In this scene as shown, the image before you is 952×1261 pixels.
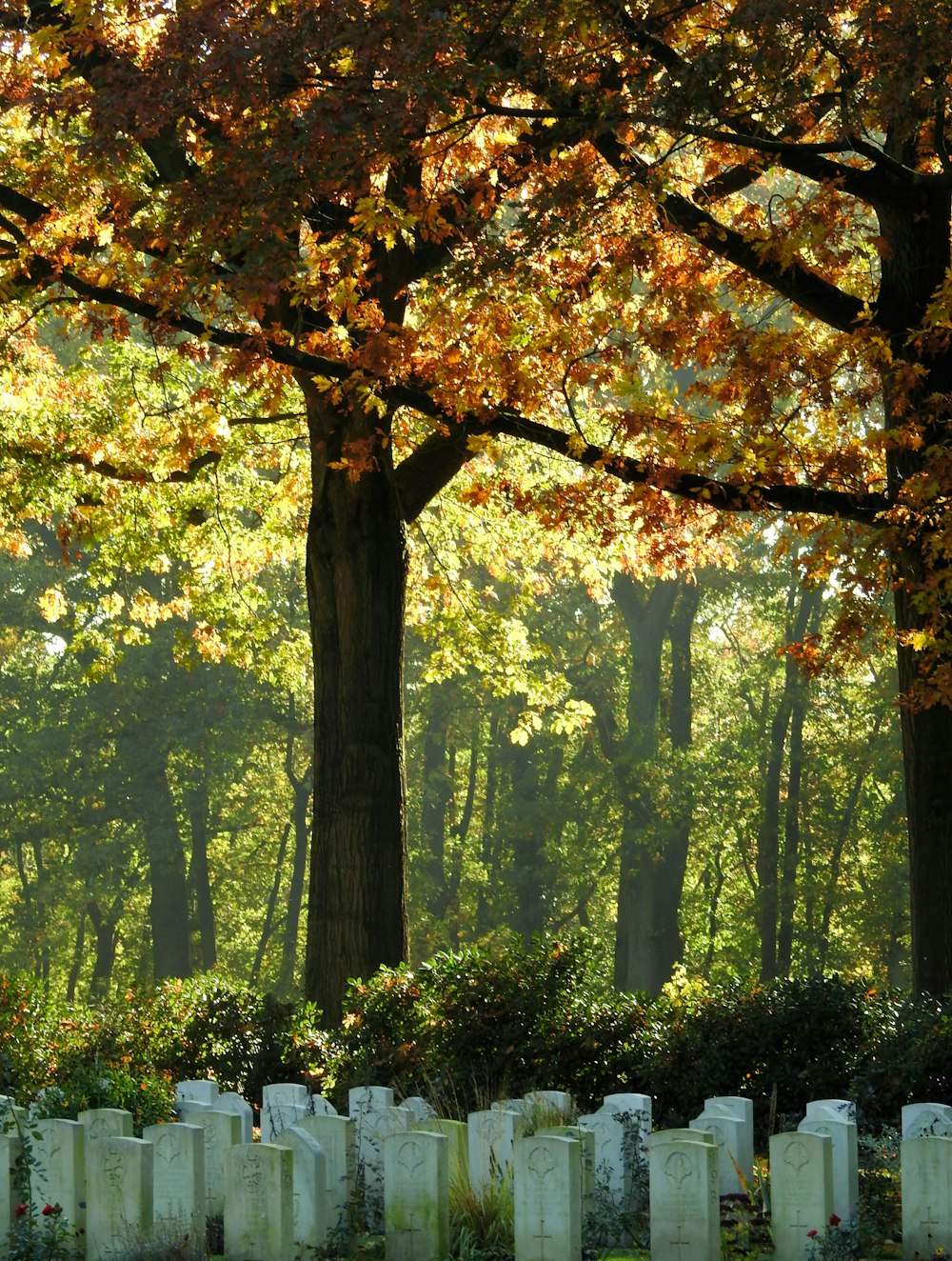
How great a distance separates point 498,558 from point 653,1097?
11480mm

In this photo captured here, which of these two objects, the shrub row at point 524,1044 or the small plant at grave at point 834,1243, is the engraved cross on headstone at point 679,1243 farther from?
the shrub row at point 524,1044

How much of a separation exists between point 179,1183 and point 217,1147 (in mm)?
658

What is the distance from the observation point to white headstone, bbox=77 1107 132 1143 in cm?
658

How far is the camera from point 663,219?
404 inches

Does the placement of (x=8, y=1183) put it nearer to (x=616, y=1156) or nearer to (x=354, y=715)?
(x=616, y=1156)

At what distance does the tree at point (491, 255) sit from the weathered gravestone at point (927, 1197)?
4.23 metres

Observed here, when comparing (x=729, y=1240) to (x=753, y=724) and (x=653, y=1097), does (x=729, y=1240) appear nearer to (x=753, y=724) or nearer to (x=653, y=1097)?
(x=653, y=1097)

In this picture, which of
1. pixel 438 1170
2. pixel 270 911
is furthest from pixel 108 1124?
pixel 270 911

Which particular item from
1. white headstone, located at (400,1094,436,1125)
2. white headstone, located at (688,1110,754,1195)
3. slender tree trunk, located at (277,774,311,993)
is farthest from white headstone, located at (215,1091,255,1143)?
slender tree trunk, located at (277,774,311,993)

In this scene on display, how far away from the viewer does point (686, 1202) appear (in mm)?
5648

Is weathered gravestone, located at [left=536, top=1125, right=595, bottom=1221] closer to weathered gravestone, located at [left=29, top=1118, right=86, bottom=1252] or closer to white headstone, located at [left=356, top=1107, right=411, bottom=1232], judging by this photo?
white headstone, located at [left=356, top=1107, right=411, bottom=1232]

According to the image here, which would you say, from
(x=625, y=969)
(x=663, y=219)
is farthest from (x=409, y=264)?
(x=625, y=969)

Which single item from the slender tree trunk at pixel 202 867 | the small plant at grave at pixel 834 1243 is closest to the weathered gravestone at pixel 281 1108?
the small plant at grave at pixel 834 1243

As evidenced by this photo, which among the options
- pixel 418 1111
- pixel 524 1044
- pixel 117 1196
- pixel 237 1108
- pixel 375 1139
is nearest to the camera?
pixel 117 1196
